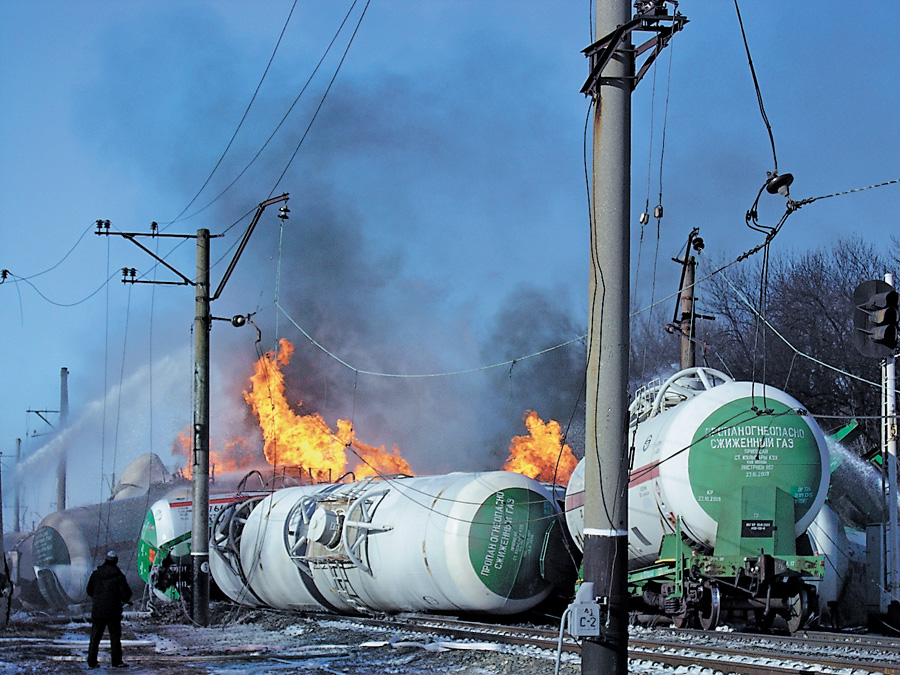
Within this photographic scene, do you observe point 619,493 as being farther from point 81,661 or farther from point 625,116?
point 81,661

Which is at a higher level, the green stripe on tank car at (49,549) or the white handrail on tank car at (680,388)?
the white handrail on tank car at (680,388)

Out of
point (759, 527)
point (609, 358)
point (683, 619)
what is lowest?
point (683, 619)

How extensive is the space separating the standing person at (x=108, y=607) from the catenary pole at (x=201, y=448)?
6025 millimetres

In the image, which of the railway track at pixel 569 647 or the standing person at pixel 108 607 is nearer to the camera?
the railway track at pixel 569 647

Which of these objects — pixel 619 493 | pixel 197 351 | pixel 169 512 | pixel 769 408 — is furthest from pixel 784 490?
pixel 169 512

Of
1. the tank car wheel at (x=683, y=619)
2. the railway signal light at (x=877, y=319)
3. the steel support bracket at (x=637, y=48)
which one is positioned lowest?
the tank car wheel at (x=683, y=619)

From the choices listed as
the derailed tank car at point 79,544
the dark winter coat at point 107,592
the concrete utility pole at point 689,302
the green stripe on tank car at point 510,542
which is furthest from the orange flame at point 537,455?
the dark winter coat at point 107,592

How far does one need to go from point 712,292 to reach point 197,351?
3117cm

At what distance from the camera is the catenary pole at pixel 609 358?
671 centimetres

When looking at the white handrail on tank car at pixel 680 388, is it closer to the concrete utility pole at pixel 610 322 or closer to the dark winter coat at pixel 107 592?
the dark winter coat at pixel 107 592

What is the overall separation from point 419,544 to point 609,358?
850 cm

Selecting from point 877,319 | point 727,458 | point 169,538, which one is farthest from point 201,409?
point 877,319

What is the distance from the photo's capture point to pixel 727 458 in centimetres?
1369

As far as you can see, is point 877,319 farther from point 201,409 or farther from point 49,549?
point 49,549
